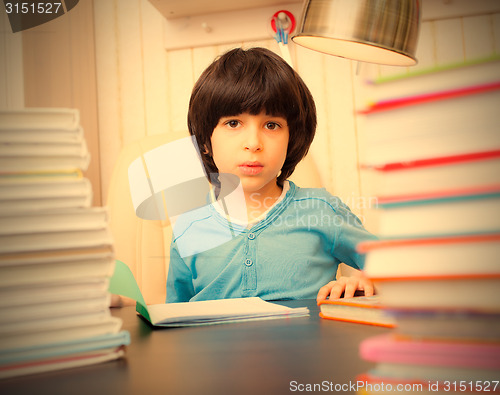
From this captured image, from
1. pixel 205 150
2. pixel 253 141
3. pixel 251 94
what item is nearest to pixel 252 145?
pixel 253 141

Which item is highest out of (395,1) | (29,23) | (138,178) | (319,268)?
(29,23)

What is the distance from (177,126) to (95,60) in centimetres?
39

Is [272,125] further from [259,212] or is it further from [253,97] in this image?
[259,212]

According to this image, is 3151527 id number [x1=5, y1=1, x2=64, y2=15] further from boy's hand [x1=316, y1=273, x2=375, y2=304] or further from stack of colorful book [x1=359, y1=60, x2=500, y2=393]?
stack of colorful book [x1=359, y1=60, x2=500, y2=393]

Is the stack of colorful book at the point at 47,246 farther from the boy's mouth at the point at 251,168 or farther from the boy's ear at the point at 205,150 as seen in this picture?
the boy's ear at the point at 205,150

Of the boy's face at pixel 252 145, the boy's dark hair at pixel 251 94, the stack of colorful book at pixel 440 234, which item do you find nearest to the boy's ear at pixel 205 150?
the boy's dark hair at pixel 251 94

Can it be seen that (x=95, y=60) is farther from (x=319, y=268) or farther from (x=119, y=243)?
(x=319, y=268)

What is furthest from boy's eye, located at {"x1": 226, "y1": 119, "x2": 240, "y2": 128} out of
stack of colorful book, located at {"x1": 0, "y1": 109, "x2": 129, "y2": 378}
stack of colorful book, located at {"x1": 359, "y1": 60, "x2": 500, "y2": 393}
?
stack of colorful book, located at {"x1": 359, "y1": 60, "x2": 500, "y2": 393}

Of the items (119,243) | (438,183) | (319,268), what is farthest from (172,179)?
(438,183)

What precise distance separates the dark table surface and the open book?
5 cm

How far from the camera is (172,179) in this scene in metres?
1.46

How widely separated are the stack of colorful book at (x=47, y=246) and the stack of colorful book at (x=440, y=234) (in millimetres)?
211

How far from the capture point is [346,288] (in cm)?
75

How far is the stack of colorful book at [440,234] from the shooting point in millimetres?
194
